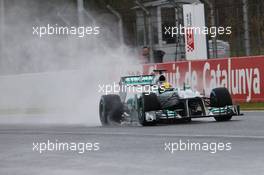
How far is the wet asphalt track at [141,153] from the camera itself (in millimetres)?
9641

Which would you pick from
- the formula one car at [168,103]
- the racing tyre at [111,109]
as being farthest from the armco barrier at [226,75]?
the formula one car at [168,103]

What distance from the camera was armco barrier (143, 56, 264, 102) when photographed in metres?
21.7

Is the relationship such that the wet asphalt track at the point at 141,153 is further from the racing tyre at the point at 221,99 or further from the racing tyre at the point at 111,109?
the racing tyre at the point at 111,109

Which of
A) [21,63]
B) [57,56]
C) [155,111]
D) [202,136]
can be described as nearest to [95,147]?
[202,136]

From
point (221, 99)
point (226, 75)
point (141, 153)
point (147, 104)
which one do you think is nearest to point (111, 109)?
point (147, 104)

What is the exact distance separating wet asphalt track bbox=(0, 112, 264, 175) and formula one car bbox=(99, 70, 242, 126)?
22 cm

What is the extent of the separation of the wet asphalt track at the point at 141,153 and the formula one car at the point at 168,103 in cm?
22

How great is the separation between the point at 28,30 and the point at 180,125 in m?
12.5

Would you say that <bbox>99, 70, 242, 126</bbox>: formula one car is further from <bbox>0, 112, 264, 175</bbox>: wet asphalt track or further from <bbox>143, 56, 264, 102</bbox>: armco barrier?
<bbox>143, 56, 264, 102</bbox>: armco barrier

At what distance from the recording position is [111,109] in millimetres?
16953

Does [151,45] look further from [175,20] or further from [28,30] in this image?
[28,30]

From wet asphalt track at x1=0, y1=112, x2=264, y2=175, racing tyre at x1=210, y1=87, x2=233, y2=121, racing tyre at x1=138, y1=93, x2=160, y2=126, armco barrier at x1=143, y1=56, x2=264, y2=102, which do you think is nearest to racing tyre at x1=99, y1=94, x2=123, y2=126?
wet asphalt track at x1=0, y1=112, x2=264, y2=175

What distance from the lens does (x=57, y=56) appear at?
26812 millimetres

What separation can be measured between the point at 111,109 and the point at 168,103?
152cm
